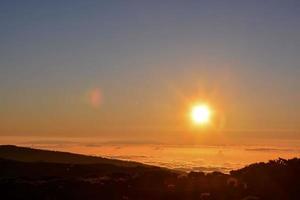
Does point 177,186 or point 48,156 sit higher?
point 48,156

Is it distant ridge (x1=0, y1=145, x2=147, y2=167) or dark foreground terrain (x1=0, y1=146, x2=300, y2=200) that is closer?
dark foreground terrain (x1=0, y1=146, x2=300, y2=200)

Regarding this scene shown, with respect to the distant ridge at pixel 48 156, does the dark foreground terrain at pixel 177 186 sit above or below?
below

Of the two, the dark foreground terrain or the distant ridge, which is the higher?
the distant ridge

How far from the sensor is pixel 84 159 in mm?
107125

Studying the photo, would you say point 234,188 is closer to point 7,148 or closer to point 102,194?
point 102,194

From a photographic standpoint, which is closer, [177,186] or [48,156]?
[177,186]

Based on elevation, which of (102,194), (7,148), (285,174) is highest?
(7,148)

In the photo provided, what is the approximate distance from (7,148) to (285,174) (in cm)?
7181

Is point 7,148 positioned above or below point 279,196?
above

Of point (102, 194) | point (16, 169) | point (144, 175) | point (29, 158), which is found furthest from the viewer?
point (29, 158)

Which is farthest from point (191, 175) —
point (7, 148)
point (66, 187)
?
point (7, 148)

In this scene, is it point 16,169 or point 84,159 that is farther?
point 84,159

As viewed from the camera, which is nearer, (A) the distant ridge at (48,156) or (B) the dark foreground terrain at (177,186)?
(B) the dark foreground terrain at (177,186)

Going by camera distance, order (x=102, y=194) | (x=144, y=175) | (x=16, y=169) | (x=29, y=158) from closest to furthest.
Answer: (x=102, y=194)
(x=144, y=175)
(x=16, y=169)
(x=29, y=158)
